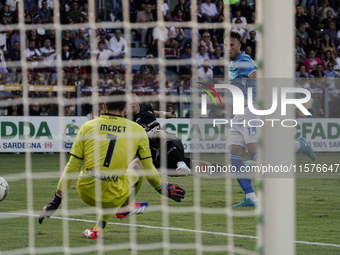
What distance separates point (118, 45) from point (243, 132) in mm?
5432

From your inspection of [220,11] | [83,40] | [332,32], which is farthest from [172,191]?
[332,32]

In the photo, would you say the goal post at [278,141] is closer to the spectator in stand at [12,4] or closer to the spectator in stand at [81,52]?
the spectator in stand at [81,52]

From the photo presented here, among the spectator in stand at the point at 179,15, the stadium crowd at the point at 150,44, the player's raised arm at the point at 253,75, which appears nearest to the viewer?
the player's raised arm at the point at 253,75

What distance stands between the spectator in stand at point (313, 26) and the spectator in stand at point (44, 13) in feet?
24.4

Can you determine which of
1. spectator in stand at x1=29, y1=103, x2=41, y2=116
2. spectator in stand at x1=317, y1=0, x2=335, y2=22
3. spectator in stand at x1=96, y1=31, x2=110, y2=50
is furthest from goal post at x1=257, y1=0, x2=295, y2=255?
spectator in stand at x1=317, y1=0, x2=335, y2=22

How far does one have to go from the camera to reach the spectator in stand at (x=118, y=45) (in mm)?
10600

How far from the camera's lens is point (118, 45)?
10898mm

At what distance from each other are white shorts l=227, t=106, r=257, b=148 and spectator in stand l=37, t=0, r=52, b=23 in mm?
7963

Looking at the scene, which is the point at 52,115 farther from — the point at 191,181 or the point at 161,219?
the point at 161,219

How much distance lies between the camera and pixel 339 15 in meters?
16.8

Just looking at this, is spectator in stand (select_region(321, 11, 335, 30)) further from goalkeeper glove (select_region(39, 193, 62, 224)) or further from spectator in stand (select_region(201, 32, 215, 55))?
goalkeeper glove (select_region(39, 193, 62, 224))

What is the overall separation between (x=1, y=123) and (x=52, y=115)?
117 centimetres

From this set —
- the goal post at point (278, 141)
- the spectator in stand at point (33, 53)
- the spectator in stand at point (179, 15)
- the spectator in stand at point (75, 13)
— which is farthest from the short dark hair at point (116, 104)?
the spectator in stand at point (179, 15)

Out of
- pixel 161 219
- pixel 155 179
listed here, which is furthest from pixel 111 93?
pixel 161 219
